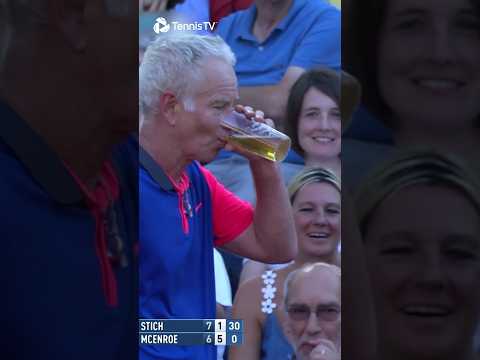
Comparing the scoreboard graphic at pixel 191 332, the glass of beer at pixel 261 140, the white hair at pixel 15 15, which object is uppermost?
the white hair at pixel 15 15

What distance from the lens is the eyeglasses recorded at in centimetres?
347

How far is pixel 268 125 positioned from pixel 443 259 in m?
0.86

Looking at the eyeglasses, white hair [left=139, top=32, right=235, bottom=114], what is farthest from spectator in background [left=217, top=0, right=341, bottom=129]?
the eyeglasses

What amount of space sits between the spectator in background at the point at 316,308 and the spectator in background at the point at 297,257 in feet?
0.10

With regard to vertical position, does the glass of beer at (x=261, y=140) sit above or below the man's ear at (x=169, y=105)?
below

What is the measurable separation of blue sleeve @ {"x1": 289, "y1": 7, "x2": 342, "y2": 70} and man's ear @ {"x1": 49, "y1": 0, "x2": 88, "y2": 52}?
915 millimetres

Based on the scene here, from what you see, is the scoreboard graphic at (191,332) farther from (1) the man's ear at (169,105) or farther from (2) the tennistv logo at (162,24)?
(2) the tennistv logo at (162,24)

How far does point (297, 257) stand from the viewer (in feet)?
11.4

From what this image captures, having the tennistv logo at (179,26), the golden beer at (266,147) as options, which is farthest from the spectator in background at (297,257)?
the tennistv logo at (179,26)

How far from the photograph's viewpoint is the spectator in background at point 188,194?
3.47 m

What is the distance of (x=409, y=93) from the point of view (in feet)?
11.7

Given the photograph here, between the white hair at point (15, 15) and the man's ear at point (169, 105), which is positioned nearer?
the man's ear at point (169, 105)

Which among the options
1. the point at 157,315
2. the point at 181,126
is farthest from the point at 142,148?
the point at 157,315

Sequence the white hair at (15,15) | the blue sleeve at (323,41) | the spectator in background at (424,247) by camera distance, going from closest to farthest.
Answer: the blue sleeve at (323,41) → the spectator in background at (424,247) → the white hair at (15,15)
